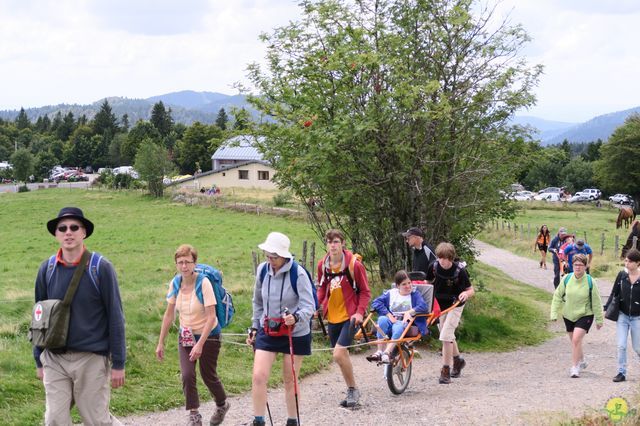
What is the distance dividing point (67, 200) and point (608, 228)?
139 feet

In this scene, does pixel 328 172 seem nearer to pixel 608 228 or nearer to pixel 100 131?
pixel 608 228

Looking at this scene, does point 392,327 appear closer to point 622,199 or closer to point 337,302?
point 337,302

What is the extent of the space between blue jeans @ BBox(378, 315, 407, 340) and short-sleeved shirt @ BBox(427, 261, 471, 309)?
1.10m

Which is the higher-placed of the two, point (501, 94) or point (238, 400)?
point (501, 94)

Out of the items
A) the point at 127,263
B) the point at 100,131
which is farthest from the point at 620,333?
the point at 100,131

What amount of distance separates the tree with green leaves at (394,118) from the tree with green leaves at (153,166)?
48.2 meters

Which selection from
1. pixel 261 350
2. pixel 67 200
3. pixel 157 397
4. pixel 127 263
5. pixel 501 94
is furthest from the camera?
pixel 67 200

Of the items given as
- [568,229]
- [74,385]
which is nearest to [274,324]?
[74,385]

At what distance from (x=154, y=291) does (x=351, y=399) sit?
8689mm

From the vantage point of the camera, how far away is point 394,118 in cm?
1432

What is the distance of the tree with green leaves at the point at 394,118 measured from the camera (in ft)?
46.7

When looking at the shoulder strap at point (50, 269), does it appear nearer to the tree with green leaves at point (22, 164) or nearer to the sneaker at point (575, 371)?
the sneaker at point (575, 371)

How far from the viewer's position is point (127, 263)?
95.0ft

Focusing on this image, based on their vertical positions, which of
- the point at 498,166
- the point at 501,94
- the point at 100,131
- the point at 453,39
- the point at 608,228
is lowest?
the point at 608,228
